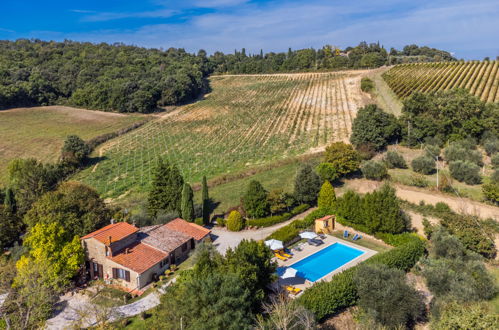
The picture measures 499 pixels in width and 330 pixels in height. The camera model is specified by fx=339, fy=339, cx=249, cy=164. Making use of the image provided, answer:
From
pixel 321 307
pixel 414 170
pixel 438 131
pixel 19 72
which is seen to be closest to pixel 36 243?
pixel 321 307

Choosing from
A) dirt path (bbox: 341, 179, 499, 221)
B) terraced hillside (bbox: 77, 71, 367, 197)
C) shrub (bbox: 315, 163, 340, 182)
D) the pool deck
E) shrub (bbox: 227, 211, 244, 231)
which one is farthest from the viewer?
terraced hillside (bbox: 77, 71, 367, 197)

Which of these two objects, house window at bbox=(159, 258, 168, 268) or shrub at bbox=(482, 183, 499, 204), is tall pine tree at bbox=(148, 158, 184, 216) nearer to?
house window at bbox=(159, 258, 168, 268)

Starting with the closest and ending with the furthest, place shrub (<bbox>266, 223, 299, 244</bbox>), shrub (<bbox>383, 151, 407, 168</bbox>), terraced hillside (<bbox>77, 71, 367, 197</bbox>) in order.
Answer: shrub (<bbox>266, 223, 299, 244</bbox>) < shrub (<bbox>383, 151, 407, 168</bbox>) < terraced hillside (<bbox>77, 71, 367, 197</bbox>)

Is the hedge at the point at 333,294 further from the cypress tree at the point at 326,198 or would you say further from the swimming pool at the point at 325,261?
the cypress tree at the point at 326,198

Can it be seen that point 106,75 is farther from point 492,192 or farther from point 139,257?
point 492,192

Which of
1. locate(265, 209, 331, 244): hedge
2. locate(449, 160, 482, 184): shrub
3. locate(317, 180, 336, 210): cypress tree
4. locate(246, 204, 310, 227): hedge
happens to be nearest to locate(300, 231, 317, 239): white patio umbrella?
locate(265, 209, 331, 244): hedge

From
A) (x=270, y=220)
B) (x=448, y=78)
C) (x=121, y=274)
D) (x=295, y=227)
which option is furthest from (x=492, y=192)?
(x=448, y=78)
